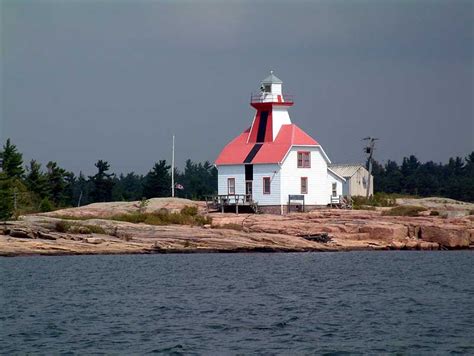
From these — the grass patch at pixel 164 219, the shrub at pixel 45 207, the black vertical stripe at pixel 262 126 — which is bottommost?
the grass patch at pixel 164 219

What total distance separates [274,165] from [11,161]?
22357mm

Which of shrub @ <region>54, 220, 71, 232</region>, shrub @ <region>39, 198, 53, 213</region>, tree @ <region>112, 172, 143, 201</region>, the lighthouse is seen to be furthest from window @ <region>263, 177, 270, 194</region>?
tree @ <region>112, 172, 143, 201</region>

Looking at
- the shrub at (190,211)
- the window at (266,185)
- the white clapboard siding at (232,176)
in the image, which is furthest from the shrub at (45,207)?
the window at (266,185)

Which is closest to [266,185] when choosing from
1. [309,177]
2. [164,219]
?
[309,177]

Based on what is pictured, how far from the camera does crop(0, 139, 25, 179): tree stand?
77825 mm

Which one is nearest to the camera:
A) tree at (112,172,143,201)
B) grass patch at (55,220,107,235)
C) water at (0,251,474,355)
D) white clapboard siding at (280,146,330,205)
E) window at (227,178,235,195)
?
water at (0,251,474,355)

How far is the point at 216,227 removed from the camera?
6019cm

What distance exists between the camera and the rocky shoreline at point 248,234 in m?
54.3

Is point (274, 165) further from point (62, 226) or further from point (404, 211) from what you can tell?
point (62, 226)

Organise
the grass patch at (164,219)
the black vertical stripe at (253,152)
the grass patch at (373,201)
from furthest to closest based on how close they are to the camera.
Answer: the grass patch at (373,201) → the black vertical stripe at (253,152) → the grass patch at (164,219)

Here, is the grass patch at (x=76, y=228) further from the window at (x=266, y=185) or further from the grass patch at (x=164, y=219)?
the window at (x=266, y=185)

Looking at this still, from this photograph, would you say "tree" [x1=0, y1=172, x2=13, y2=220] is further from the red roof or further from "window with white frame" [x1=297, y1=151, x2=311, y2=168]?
"window with white frame" [x1=297, y1=151, x2=311, y2=168]

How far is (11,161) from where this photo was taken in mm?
78000

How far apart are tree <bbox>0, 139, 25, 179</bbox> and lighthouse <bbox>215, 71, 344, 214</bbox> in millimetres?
17315
